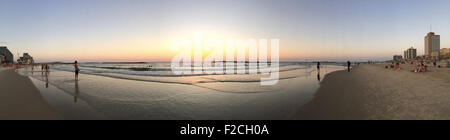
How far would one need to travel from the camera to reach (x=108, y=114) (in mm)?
5867

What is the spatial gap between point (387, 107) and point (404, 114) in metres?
0.93
